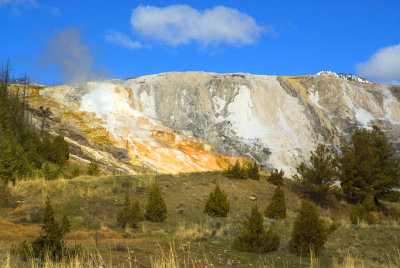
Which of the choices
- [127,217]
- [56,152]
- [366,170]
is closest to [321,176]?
[366,170]

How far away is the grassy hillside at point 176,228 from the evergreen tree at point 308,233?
0.30 metres

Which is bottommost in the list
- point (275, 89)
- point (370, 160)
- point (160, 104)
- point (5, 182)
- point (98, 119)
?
point (5, 182)

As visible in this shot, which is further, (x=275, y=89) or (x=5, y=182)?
(x=275, y=89)

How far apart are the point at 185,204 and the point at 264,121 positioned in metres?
44.7

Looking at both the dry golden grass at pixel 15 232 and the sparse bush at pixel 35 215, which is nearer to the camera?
the dry golden grass at pixel 15 232

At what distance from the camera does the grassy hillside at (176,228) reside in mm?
8281

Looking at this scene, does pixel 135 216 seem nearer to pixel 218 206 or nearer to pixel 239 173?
pixel 218 206

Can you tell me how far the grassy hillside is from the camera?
8.28m

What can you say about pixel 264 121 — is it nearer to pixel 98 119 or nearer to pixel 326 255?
pixel 98 119

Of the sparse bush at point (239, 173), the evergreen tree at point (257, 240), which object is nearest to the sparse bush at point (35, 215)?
the evergreen tree at point (257, 240)

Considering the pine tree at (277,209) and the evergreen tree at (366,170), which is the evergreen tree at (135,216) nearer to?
the pine tree at (277,209)

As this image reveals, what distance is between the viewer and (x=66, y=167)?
3066cm

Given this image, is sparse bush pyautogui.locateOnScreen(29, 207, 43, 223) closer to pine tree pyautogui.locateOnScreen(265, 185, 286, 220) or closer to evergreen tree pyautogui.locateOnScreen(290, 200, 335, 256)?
evergreen tree pyautogui.locateOnScreen(290, 200, 335, 256)

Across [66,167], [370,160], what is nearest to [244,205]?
[370,160]
